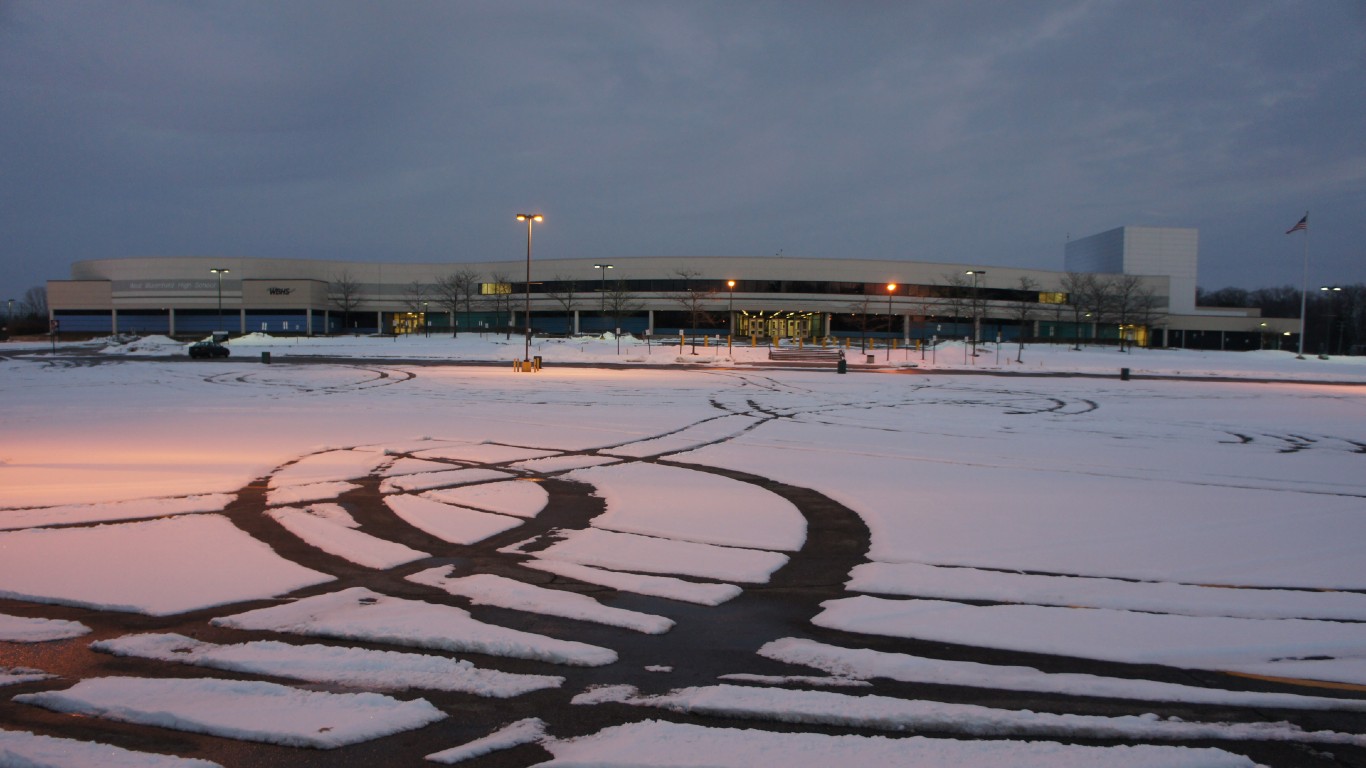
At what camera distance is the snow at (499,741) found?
13.4ft

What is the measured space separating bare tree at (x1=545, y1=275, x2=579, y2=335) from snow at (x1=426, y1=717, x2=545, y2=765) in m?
86.6

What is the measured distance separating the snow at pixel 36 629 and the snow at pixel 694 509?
5060 mm

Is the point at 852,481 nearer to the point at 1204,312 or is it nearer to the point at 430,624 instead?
the point at 430,624

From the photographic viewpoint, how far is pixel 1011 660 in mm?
5523

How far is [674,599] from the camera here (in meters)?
6.82

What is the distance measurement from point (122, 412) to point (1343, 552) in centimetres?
2545

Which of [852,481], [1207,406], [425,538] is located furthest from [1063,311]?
[425,538]

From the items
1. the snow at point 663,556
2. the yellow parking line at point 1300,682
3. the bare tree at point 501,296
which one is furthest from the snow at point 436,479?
the bare tree at point 501,296

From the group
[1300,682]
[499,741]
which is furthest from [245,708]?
[1300,682]

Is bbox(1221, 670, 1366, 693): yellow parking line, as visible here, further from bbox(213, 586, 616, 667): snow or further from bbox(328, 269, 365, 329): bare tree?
bbox(328, 269, 365, 329): bare tree

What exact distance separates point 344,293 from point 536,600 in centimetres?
10063

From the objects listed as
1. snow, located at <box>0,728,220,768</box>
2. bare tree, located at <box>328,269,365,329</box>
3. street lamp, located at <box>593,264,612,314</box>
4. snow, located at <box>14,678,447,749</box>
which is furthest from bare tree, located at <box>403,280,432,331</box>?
snow, located at <box>0,728,220,768</box>

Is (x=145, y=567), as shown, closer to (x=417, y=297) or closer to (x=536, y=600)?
(x=536, y=600)

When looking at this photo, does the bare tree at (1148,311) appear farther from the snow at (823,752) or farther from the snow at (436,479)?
the snow at (823,752)
